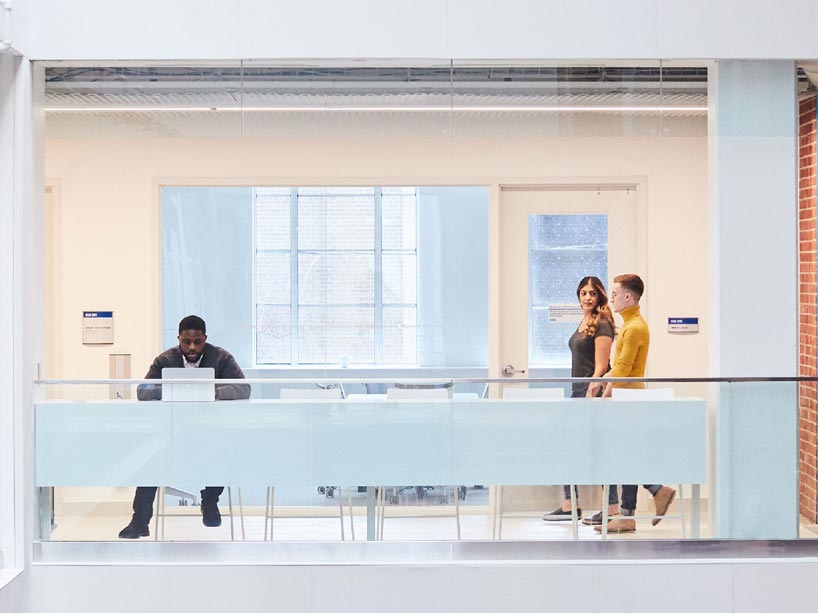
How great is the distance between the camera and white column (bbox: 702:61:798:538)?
4848 millimetres

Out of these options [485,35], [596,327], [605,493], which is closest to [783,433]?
[605,493]

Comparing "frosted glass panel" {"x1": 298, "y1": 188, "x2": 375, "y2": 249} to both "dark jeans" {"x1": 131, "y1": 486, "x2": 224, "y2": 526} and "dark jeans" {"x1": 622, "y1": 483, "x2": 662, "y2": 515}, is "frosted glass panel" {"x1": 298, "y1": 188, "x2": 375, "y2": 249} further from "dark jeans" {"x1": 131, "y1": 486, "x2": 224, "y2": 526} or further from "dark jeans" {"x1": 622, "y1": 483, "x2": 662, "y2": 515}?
"dark jeans" {"x1": 622, "y1": 483, "x2": 662, "y2": 515}

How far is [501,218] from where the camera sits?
22.9ft

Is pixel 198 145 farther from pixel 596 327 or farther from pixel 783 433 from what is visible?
pixel 783 433

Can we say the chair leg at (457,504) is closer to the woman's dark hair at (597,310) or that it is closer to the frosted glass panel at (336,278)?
the woman's dark hair at (597,310)

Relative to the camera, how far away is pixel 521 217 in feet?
23.0

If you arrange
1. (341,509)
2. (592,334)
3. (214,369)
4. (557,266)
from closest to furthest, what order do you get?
(341,509)
(214,369)
(592,334)
(557,266)

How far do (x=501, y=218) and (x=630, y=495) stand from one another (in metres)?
2.73

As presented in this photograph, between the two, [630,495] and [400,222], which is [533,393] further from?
[400,222]

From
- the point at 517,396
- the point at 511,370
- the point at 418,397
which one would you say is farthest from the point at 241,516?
the point at 511,370

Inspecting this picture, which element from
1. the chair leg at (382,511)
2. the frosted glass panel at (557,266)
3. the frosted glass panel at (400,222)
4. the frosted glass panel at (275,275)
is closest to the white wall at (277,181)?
the frosted glass panel at (400,222)

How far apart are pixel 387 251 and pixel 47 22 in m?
2.97

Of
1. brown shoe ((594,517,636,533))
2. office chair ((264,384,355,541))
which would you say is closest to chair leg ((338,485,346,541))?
office chair ((264,384,355,541))

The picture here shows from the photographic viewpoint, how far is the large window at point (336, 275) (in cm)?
703
